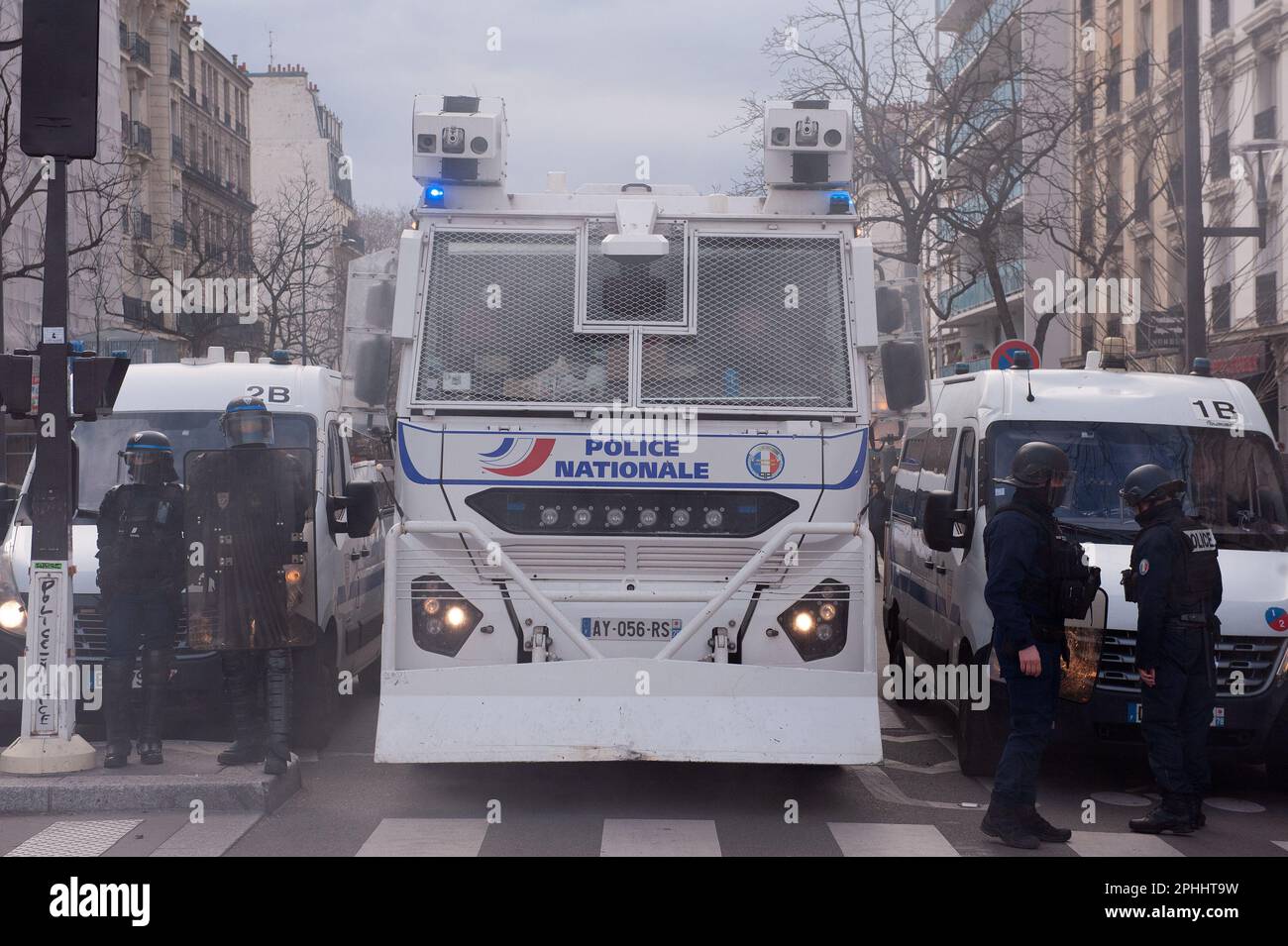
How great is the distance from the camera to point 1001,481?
31.9ft

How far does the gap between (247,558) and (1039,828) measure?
4405mm

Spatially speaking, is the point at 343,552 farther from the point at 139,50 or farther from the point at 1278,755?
the point at 139,50

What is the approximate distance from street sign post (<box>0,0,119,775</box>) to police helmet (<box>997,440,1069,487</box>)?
4926mm

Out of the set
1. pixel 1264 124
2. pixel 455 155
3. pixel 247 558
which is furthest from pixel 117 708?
pixel 1264 124

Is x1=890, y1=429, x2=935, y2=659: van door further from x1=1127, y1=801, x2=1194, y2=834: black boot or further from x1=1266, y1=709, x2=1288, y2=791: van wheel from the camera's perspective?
x1=1127, y1=801, x2=1194, y2=834: black boot

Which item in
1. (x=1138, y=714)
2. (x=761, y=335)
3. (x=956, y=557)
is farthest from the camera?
(x=956, y=557)

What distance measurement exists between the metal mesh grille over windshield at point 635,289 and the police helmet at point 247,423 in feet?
6.45

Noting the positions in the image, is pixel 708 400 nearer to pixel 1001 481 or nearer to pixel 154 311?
pixel 1001 481

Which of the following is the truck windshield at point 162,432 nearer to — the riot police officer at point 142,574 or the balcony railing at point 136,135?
the riot police officer at point 142,574

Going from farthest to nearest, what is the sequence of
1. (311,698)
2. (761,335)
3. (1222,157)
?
1. (1222,157)
2. (311,698)
3. (761,335)

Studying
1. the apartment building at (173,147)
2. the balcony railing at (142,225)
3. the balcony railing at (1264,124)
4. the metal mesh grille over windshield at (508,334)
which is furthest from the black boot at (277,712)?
the balcony railing at (142,225)

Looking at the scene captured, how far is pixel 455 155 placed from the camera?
8.54 meters

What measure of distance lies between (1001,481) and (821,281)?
209 cm

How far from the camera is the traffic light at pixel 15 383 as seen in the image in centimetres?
854
